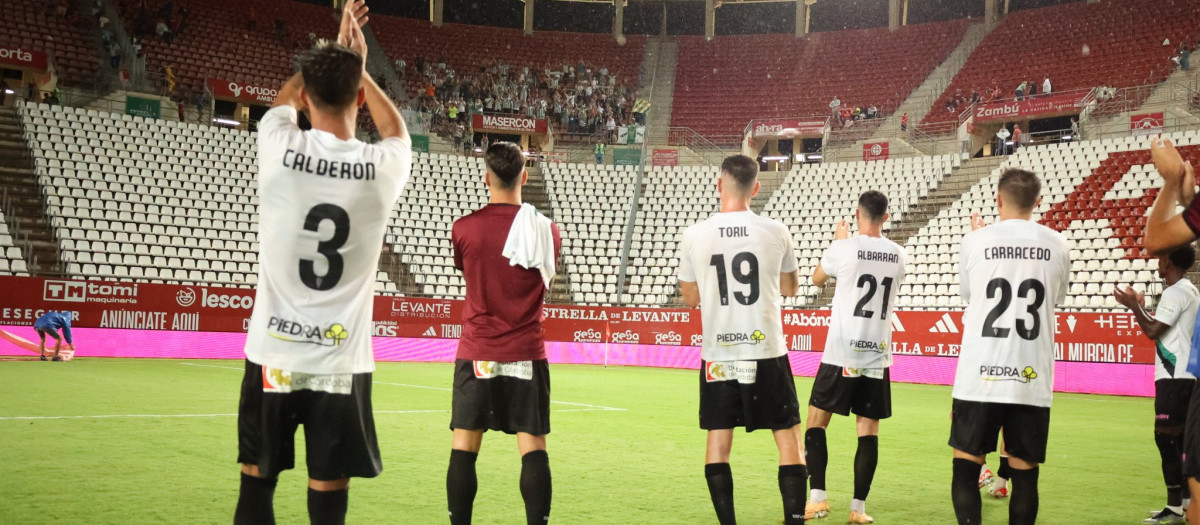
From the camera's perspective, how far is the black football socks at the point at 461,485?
192 inches

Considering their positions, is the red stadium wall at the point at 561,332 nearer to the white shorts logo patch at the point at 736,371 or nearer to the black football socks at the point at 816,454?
the black football socks at the point at 816,454

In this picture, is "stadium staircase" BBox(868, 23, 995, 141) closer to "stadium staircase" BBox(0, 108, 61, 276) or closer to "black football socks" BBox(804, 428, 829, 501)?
"stadium staircase" BBox(0, 108, 61, 276)

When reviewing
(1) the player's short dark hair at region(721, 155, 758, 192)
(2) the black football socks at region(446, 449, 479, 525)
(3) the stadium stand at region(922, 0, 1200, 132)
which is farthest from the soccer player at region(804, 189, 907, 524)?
(3) the stadium stand at region(922, 0, 1200, 132)

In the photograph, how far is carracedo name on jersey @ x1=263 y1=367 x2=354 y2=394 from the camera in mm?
3449

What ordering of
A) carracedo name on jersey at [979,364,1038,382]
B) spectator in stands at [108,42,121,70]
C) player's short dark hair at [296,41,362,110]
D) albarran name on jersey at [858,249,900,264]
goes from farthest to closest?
spectator in stands at [108,42,121,70]
albarran name on jersey at [858,249,900,264]
carracedo name on jersey at [979,364,1038,382]
player's short dark hair at [296,41,362,110]

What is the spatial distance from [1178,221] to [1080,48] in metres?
36.3

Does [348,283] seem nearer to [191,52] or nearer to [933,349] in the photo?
Result: [933,349]

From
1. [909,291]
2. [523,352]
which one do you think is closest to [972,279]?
[523,352]

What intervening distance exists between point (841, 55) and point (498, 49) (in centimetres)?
1502

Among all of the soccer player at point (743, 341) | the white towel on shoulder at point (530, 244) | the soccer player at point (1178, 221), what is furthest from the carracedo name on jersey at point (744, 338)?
the soccer player at point (1178, 221)

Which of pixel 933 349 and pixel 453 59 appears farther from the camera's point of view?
pixel 453 59

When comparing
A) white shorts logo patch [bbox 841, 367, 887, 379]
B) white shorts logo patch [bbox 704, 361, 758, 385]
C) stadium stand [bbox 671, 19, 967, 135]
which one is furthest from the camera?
stadium stand [bbox 671, 19, 967, 135]

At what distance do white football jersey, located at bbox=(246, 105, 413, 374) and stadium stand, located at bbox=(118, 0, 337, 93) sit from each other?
32.3 m

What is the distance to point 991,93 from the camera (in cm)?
3438
